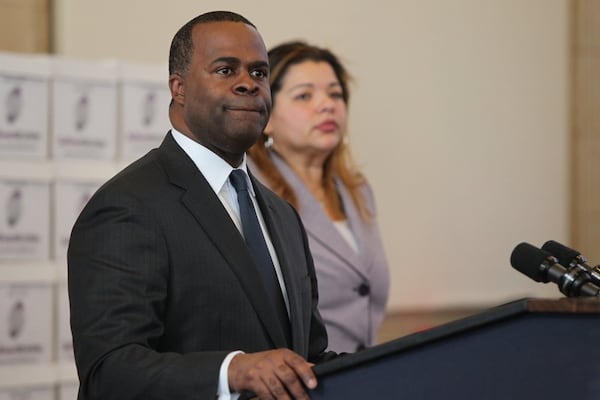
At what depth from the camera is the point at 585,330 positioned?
54.6 inches

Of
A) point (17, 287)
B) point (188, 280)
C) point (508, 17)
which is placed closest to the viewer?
point (188, 280)

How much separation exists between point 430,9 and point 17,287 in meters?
2.86

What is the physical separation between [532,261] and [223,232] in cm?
57

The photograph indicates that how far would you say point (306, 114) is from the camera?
348 cm

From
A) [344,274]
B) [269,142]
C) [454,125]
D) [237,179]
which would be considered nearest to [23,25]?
[269,142]

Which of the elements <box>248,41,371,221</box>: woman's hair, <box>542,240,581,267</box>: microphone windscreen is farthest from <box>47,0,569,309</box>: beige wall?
<box>542,240,581,267</box>: microphone windscreen

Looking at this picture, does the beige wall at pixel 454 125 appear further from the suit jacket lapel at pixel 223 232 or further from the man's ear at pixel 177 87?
the suit jacket lapel at pixel 223 232

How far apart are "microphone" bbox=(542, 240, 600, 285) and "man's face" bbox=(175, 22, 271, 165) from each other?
598 mm

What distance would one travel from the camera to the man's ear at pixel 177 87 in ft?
Answer: 6.48

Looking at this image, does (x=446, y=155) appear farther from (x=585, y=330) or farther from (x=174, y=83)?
(x=585, y=330)

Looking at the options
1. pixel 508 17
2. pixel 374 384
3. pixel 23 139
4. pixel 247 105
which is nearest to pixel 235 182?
pixel 247 105

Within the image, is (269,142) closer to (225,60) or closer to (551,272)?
(225,60)

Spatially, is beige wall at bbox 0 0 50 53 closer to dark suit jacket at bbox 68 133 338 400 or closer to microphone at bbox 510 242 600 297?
dark suit jacket at bbox 68 133 338 400

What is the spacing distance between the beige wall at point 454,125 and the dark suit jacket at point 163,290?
9.76 ft
